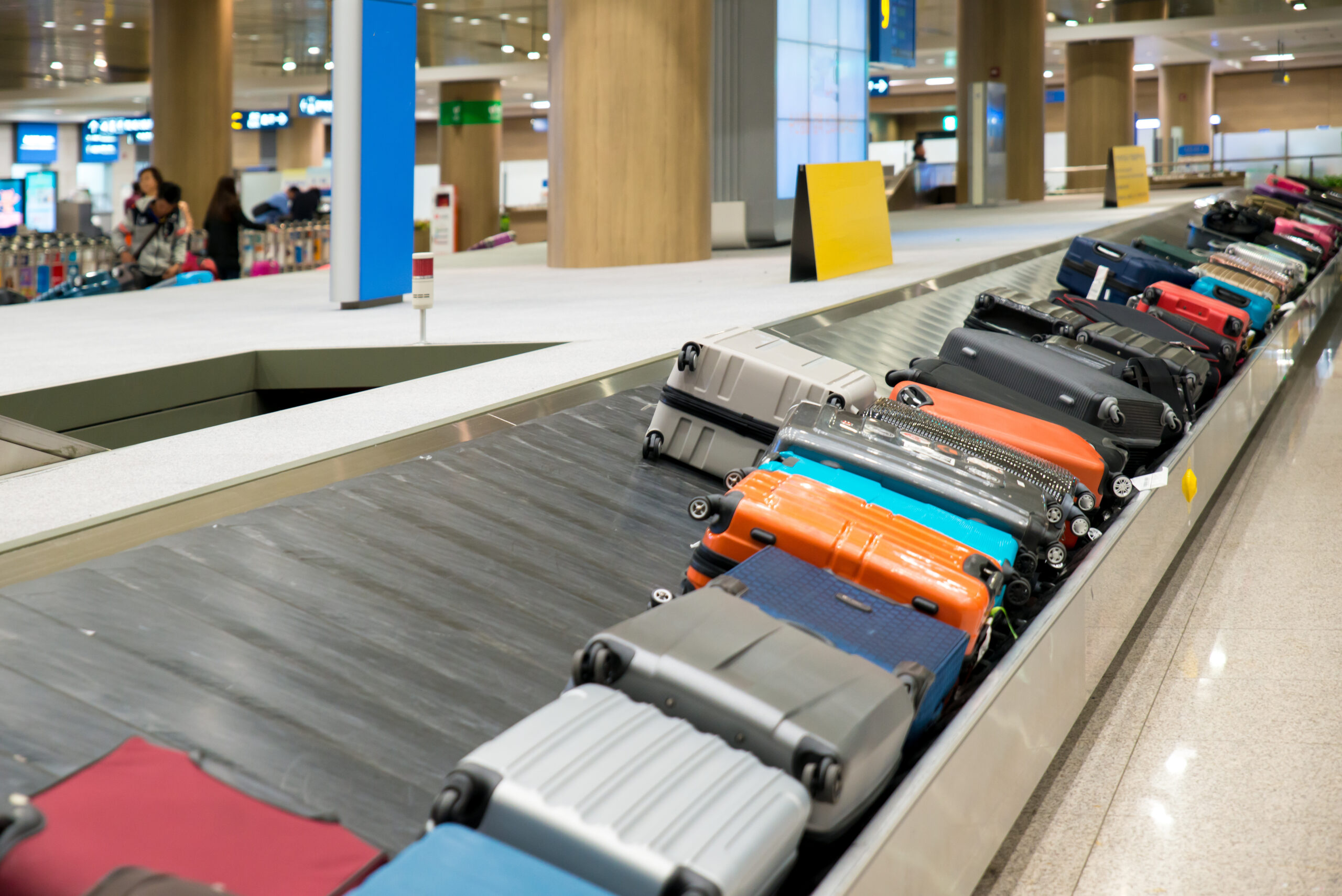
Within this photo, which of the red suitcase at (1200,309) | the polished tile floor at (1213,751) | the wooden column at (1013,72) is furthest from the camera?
the wooden column at (1013,72)

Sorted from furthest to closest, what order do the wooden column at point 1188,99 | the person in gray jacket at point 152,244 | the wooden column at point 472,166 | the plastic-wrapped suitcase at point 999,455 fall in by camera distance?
the wooden column at point 1188,99 → the wooden column at point 472,166 → the person in gray jacket at point 152,244 → the plastic-wrapped suitcase at point 999,455

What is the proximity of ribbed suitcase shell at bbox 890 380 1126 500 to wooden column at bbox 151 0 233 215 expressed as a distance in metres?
15.4

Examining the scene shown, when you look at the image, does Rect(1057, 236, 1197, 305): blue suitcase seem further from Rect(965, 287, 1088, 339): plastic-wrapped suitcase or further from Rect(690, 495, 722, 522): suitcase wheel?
Rect(690, 495, 722, 522): suitcase wheel

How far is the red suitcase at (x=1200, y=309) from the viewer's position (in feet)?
20.0

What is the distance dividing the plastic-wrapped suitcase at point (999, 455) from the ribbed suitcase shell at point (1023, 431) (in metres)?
0.08

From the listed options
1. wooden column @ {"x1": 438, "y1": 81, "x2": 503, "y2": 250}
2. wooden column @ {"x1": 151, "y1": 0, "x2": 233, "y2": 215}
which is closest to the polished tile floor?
wooden column @ {"x1": 151, "y1": 0, "x2": 233, "y2": 215}

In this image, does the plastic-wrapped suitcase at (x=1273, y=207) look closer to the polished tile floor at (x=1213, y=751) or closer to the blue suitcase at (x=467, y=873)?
the polished tile floor at (x=1213, y=751)

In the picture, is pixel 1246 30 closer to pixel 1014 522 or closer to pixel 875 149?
pixel 875 149

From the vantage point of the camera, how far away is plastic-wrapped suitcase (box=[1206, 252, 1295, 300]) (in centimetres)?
753

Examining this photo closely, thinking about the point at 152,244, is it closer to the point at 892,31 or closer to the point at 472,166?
the point at 892,31

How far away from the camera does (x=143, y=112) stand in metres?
42.9

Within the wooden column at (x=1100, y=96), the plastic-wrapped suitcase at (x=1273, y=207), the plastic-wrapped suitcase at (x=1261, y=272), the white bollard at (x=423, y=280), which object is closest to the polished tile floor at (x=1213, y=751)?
the white bollard at (x=423, y=280)

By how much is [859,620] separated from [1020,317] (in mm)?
3479

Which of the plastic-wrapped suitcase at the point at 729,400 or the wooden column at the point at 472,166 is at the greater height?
the wooden column at the point at 472,166
